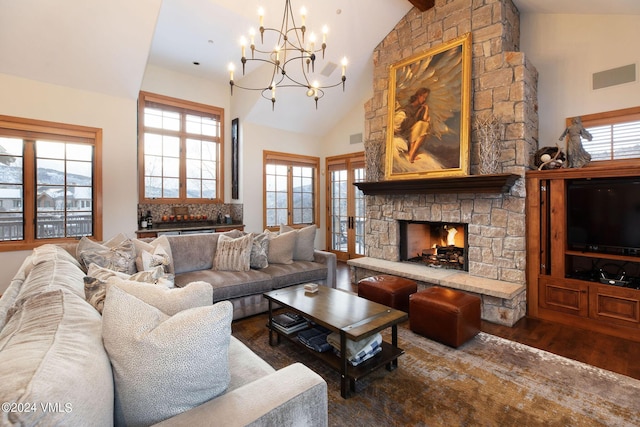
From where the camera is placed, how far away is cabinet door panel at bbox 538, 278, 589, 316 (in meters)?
3.13

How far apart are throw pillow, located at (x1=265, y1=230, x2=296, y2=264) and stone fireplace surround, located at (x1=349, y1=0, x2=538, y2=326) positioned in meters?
1.25

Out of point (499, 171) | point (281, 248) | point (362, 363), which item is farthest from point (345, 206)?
point (362, 363)

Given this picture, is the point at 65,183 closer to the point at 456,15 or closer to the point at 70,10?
the point at 70,10

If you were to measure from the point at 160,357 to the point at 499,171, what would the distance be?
386 cm

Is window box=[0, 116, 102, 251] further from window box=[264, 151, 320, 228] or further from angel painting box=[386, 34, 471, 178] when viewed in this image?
angel painting box=[386, 34, 471, 178]

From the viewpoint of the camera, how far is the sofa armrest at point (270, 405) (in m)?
1.02

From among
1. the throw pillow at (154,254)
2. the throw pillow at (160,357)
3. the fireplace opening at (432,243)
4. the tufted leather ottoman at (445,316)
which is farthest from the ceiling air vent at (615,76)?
the throw pillow at (154,254)

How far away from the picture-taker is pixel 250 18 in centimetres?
417

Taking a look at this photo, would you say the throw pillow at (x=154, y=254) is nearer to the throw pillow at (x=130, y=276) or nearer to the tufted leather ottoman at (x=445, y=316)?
the throw pillow at (x=130, y=276)

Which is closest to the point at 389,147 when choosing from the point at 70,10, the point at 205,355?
the point at 205,355

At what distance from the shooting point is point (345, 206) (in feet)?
22.4

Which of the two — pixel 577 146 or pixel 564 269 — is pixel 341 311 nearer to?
pixel 564 269

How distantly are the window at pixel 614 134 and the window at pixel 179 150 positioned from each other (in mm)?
5997

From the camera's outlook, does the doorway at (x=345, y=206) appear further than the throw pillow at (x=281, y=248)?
Yes
